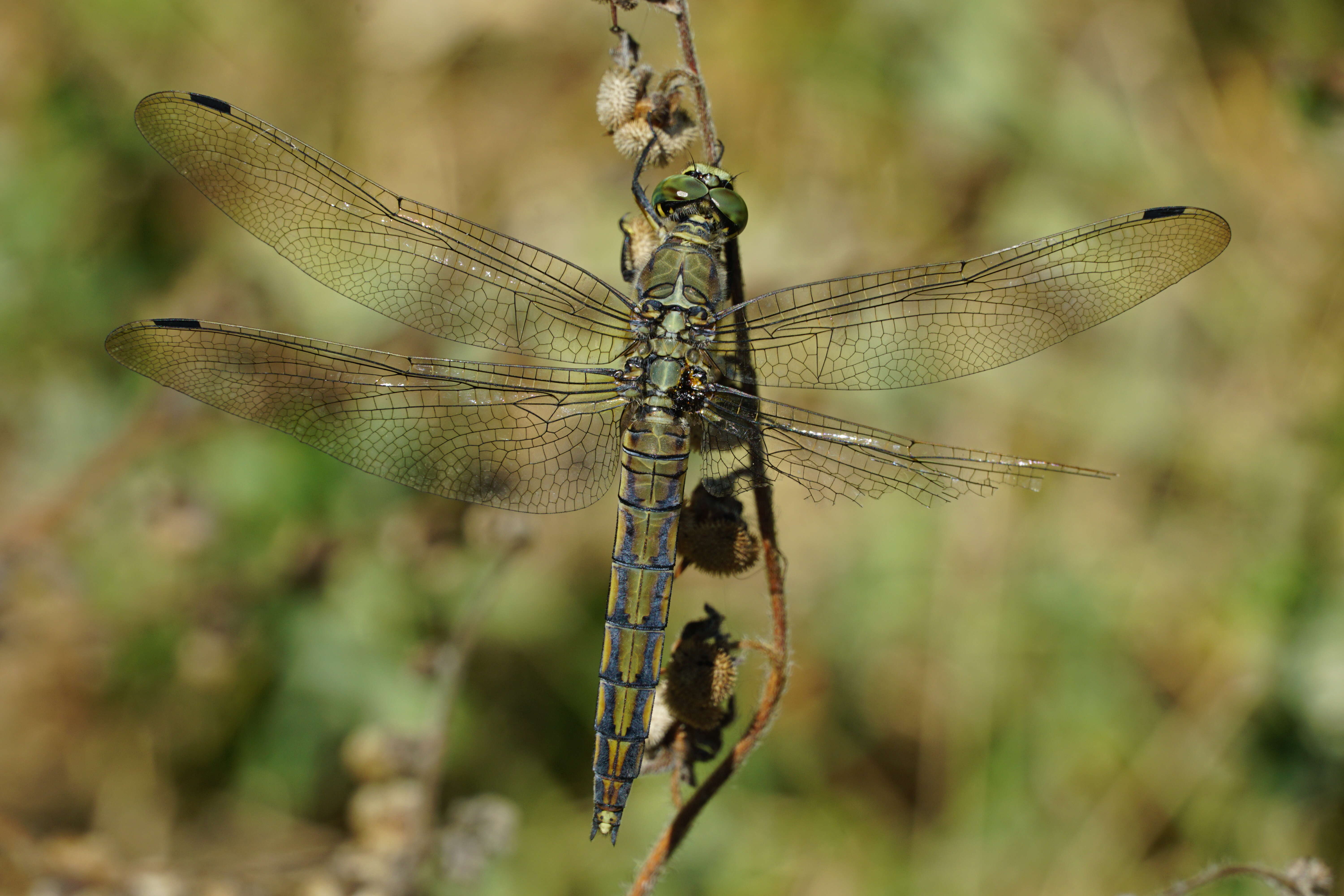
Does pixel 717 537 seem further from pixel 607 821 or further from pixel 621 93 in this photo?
pixel 621 93

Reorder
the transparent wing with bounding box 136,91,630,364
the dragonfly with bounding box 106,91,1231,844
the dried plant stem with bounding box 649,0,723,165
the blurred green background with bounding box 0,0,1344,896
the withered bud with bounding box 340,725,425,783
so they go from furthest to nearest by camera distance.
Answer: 1. the blurred green background with bounding box 0,0,1344,896
2. the withered bud with bounding box 340,725,425,783
3. the transparent wing with bounding box 136,91,630,364
4. the dragonfly with bounding box 106,91,1231,844
5. the dried plant stem with bounding box 649,0,723,165

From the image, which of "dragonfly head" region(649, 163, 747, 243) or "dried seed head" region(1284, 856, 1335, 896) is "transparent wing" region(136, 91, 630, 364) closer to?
"dragonfly head" region(649, 163, 747, 243)

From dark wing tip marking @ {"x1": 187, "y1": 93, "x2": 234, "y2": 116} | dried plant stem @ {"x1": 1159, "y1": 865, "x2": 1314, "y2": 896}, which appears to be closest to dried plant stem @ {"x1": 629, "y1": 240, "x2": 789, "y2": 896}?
dried plant stem @ {"x1": 1159, "y1": 865, "x2": 1314, "y2": 896}

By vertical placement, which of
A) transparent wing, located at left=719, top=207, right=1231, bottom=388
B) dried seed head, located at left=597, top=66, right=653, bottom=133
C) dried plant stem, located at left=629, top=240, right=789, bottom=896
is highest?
dried seed head, located at left=597, top=66, right=653, bottom=133

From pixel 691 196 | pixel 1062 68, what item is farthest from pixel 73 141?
pixel 1062 68

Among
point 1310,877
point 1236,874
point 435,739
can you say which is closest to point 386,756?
point 435,739

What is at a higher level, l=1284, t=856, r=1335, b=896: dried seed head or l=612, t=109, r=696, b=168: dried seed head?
l=612, t=109, r=696, b=168: dried seed head
